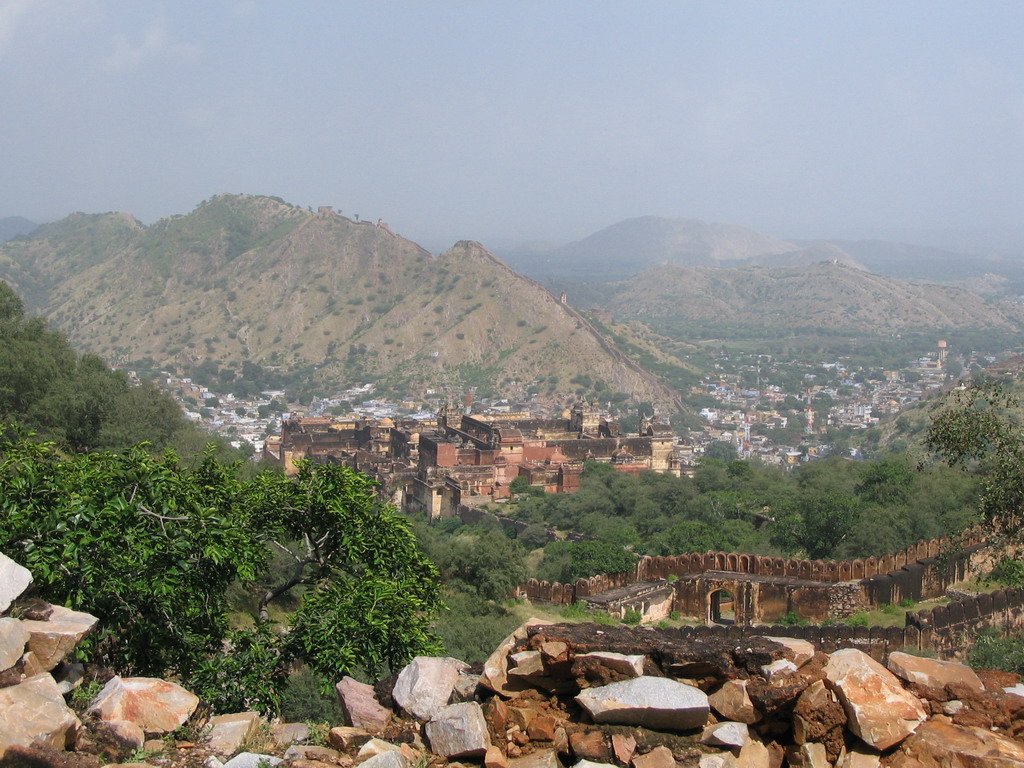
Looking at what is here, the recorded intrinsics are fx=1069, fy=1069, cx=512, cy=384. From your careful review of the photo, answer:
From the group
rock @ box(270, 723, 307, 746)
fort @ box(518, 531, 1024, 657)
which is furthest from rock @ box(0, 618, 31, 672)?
fort @ box(518, 531, 1024, 657)

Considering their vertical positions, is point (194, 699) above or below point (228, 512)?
below

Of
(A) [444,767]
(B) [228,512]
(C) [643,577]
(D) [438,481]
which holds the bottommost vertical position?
(D) [438,481]

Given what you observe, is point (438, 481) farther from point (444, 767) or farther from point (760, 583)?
point (444, 767)

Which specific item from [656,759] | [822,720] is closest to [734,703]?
[822,720]

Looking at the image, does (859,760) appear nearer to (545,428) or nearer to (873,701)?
(873,701)

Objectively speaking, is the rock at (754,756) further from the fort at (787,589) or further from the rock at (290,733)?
the fort at (787,589)

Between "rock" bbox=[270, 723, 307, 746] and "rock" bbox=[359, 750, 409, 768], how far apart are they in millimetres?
1014

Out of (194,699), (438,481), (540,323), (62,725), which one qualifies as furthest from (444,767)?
(540,323)

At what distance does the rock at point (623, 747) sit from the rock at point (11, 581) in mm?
4501

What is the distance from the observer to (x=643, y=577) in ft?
83.9

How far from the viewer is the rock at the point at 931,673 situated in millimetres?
7488

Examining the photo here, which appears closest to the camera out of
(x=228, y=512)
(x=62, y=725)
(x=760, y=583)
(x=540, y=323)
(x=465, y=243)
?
(x=62, y=725)

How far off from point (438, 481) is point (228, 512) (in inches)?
1640

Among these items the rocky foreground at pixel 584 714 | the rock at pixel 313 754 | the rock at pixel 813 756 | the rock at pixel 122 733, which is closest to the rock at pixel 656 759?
the rocky foreground at pixel 584 714
